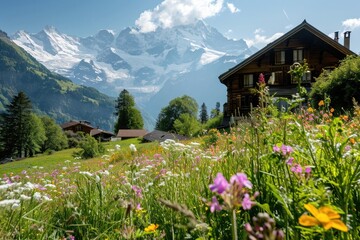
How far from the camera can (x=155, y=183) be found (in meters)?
4.36

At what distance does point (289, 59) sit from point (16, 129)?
251 feet

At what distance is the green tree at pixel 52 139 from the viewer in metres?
99.0

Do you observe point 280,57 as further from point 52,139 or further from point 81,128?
point 81,128

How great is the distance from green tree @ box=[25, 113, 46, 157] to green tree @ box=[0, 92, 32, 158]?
741mm

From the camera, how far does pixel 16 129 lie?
86.7 meters

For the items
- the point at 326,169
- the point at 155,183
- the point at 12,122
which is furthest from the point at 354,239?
the point at 12,122

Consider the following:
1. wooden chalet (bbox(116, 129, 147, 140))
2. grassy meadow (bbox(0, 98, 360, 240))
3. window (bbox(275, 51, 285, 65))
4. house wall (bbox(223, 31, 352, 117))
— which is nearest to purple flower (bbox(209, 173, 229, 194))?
grassy meadow (bbox(0, 98, 360, 240))

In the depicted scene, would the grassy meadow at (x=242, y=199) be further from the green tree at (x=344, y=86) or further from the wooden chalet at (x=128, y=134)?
the wooden chalet at (x=128, y=134)

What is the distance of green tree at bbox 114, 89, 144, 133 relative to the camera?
4210 inches

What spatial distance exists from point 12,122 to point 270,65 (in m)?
75.2

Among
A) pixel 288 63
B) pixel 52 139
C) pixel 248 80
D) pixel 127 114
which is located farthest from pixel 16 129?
pixel 288 63

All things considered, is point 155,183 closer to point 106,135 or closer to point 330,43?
point 330,43

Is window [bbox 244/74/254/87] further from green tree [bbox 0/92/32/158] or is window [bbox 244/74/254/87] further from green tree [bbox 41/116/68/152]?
green tree [bbox 41/116/68/152]

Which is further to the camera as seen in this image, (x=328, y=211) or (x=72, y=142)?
(x=72, y=142)
